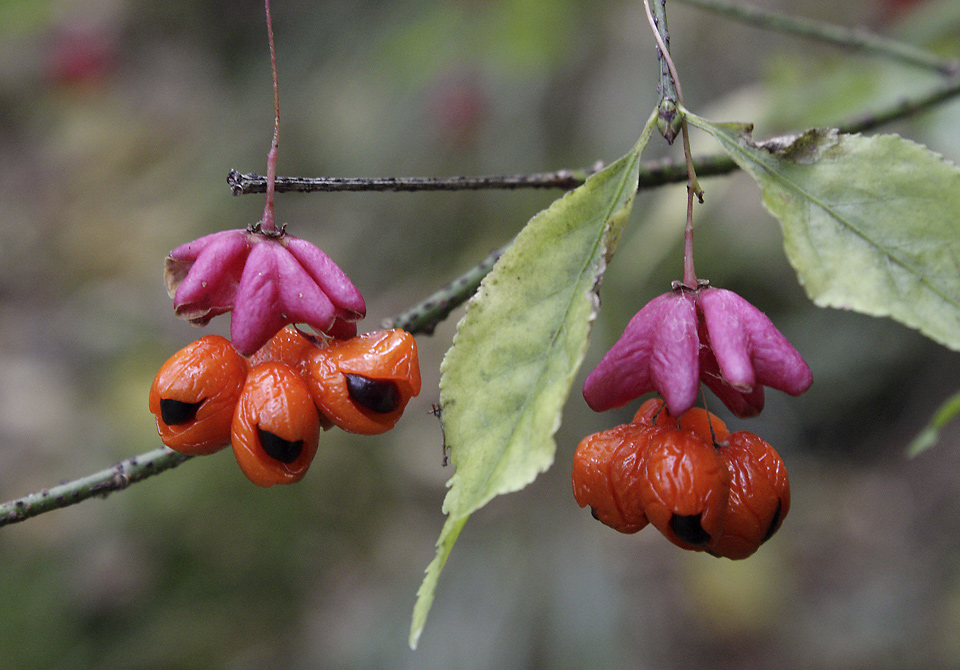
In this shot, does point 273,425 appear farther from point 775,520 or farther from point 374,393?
point 775,520

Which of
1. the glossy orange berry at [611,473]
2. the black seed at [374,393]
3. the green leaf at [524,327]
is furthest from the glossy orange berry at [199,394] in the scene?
the glossy orange berry at [611,473]

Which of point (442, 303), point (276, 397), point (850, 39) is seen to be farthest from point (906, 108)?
point (276, 397)

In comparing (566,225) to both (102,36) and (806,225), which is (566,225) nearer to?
(806,225)

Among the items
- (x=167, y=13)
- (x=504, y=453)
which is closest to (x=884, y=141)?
(x=504, y=453)

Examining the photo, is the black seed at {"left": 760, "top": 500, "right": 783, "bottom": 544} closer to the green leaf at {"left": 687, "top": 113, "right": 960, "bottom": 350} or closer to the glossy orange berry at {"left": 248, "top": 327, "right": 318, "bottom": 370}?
the green leaf at {"left": 687, "top": 113, "right": 960, "bottom": 350}

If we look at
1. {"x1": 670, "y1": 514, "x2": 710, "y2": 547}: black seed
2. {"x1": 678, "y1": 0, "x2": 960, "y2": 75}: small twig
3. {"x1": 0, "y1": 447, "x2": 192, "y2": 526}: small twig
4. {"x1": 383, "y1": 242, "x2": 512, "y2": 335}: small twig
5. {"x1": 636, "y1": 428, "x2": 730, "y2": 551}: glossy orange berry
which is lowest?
{"x1": 670, "y1": 514, "x2": 710, "y2": 547}: black seed

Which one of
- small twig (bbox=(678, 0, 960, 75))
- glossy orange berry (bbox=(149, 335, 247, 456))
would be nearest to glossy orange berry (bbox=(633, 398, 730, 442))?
glossy orange berry (bbox=(149, 335, 247, 456))

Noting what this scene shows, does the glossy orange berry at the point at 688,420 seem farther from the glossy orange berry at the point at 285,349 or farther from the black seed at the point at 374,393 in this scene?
the glossy orange berry at the point at 285,349
